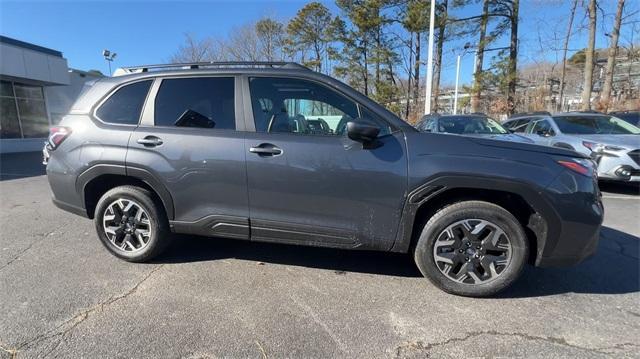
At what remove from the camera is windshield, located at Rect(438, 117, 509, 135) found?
23.7 feet

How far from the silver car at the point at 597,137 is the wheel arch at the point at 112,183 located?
7582 mm

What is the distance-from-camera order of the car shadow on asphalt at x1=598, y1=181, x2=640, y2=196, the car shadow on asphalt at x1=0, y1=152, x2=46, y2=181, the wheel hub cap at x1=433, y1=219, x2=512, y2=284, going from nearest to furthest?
the wheel hub cap at x1=433, y1=219, x2=512, y2=284 < the car shadow on asphalt at x1=598, y1=181, x2=640, y2=196 < the car shadow on asphalt at x1=0, y1=152, x2=46, y2=181

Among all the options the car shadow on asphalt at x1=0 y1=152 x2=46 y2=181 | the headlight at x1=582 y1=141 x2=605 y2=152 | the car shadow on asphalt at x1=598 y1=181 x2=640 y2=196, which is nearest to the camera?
the headlight at x1=582 y1=141 x2=605 y2=152

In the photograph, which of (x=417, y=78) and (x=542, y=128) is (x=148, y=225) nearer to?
(x=542, y=128)

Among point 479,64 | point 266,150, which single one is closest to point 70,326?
point 266,150

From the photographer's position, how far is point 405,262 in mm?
3643

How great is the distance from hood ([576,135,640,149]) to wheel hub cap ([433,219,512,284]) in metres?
5.88

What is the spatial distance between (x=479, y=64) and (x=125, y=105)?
21556mm

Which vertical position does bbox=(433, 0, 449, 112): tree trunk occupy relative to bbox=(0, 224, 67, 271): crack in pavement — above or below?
above

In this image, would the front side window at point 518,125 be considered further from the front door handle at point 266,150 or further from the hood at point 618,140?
the front door handle at point 266,150

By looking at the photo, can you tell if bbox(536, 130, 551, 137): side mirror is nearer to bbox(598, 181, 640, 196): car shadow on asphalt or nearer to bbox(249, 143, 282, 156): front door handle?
bbox(598, 181, 640, 196): car shadow on asphalt

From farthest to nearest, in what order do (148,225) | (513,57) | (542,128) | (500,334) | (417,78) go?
(417,78) < (513,57) < (542,128) < (148,225) < (500,334)

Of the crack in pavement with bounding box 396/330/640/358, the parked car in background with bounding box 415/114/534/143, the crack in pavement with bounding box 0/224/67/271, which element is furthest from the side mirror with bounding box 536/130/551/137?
the crack in pavement with bounding box 0/224/67/271

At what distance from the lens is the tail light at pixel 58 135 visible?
353 centimetres
